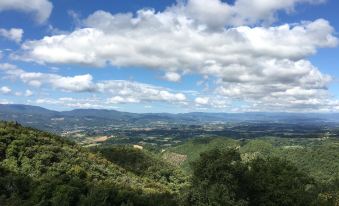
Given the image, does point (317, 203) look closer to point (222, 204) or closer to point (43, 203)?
point (222, 204)

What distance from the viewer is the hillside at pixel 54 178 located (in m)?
51.3

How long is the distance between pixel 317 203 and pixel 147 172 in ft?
267

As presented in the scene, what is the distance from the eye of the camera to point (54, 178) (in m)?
61.8

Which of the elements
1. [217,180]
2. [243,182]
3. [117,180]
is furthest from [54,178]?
[243,182]

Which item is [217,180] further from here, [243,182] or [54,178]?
[54,178]

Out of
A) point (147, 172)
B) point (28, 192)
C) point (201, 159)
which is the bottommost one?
point (147, 172)

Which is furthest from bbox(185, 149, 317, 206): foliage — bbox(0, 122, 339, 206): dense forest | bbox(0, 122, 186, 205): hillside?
bbox(0, 122, 186, 205): hillside

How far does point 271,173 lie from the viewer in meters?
66.9

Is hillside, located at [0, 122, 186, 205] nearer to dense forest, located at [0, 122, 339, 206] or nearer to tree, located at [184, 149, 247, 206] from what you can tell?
dense forest, located at [0, 122, 339, 206]

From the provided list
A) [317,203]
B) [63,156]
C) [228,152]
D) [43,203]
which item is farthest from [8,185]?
[317,203]

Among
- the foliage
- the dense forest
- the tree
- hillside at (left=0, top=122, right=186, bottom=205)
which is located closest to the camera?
hillside at (left=0, top=122, right=186, bottom=205)

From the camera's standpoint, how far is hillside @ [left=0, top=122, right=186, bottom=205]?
51281 millimetres

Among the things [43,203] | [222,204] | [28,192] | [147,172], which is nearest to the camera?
[43,203]

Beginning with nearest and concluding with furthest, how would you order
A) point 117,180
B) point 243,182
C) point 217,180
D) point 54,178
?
1. point 217,180
2. point 54,178
3. point 243,182
4. point 117,180
